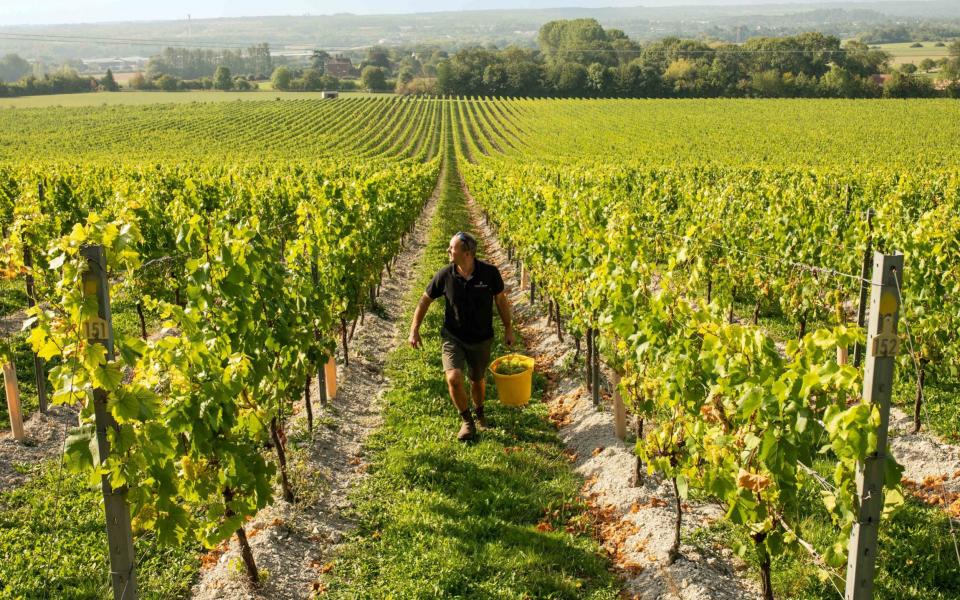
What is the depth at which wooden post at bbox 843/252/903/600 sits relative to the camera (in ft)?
9.76

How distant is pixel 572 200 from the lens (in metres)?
8.71

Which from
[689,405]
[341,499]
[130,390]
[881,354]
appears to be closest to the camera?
[881,354]

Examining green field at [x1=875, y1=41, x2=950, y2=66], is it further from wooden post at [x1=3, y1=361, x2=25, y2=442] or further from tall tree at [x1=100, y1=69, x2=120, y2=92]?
wooden post at [x1=3, y1=361, x2=25, y2=442]

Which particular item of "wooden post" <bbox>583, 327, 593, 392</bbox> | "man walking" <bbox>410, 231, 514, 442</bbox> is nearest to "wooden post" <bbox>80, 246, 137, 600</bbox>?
"man walking" <bbox>410, 231, 514, 442</bbox>

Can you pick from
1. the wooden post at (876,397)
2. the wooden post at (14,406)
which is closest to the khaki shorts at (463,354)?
the wooden post at (876,397)

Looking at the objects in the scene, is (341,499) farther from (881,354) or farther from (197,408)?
(881,354)

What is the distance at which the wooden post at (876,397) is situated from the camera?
297 centimetres

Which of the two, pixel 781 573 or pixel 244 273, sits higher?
pixel 244 273

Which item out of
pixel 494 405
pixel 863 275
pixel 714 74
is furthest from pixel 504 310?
pixel 714 74

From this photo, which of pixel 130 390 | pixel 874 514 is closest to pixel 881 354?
pixel 874 514

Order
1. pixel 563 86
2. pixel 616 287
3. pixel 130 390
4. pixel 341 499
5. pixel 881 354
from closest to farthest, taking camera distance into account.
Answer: pixel 881 354 < pixel 130 390 < pixel 616 287 < pixel 341 499 < pixel 563 86

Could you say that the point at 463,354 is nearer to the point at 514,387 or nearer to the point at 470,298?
the point at 470,298

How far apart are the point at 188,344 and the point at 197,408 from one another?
0.38 meters

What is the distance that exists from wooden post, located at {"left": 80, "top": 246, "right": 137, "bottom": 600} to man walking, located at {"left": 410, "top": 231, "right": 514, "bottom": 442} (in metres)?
3.36
